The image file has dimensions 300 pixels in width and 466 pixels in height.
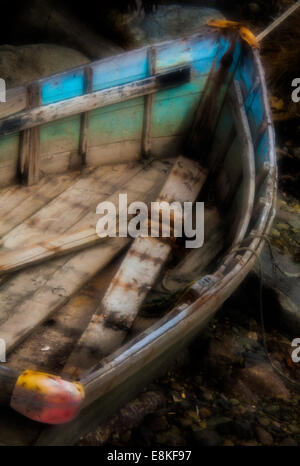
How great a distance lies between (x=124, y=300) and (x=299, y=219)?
8.78 ft

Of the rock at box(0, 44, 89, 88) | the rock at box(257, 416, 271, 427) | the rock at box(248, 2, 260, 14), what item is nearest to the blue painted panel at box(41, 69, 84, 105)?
the rock at box(0, 44, 89, 88)

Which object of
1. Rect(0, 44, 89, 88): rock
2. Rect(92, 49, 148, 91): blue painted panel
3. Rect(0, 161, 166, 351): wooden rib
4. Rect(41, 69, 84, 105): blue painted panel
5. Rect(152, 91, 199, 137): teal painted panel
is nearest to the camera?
Rect(0, 161, 166, 351): wooden rib

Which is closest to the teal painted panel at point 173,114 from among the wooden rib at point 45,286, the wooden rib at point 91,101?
the wooden rib at point 91,101

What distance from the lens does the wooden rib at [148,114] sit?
415 cm

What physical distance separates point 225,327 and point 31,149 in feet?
6.51

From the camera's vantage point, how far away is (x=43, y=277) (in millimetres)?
3154

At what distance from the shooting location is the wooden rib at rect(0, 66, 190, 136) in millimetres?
3488

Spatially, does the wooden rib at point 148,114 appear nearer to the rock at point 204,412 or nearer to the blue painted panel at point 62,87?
the blue painted panel at point 62,87

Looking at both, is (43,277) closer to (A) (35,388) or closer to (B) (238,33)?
(A) (35,388)

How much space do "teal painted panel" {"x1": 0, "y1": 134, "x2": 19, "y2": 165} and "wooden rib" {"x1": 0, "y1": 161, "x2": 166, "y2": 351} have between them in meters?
0.46

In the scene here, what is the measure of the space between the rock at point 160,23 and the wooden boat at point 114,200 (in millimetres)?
2497

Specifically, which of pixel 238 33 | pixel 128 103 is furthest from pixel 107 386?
pixel 238 33

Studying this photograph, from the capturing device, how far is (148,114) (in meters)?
4.36

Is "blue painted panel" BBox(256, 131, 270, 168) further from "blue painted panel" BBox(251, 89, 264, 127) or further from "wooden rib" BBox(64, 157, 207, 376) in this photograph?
"wooden rib" BBox(64, 157, 207, 376)
